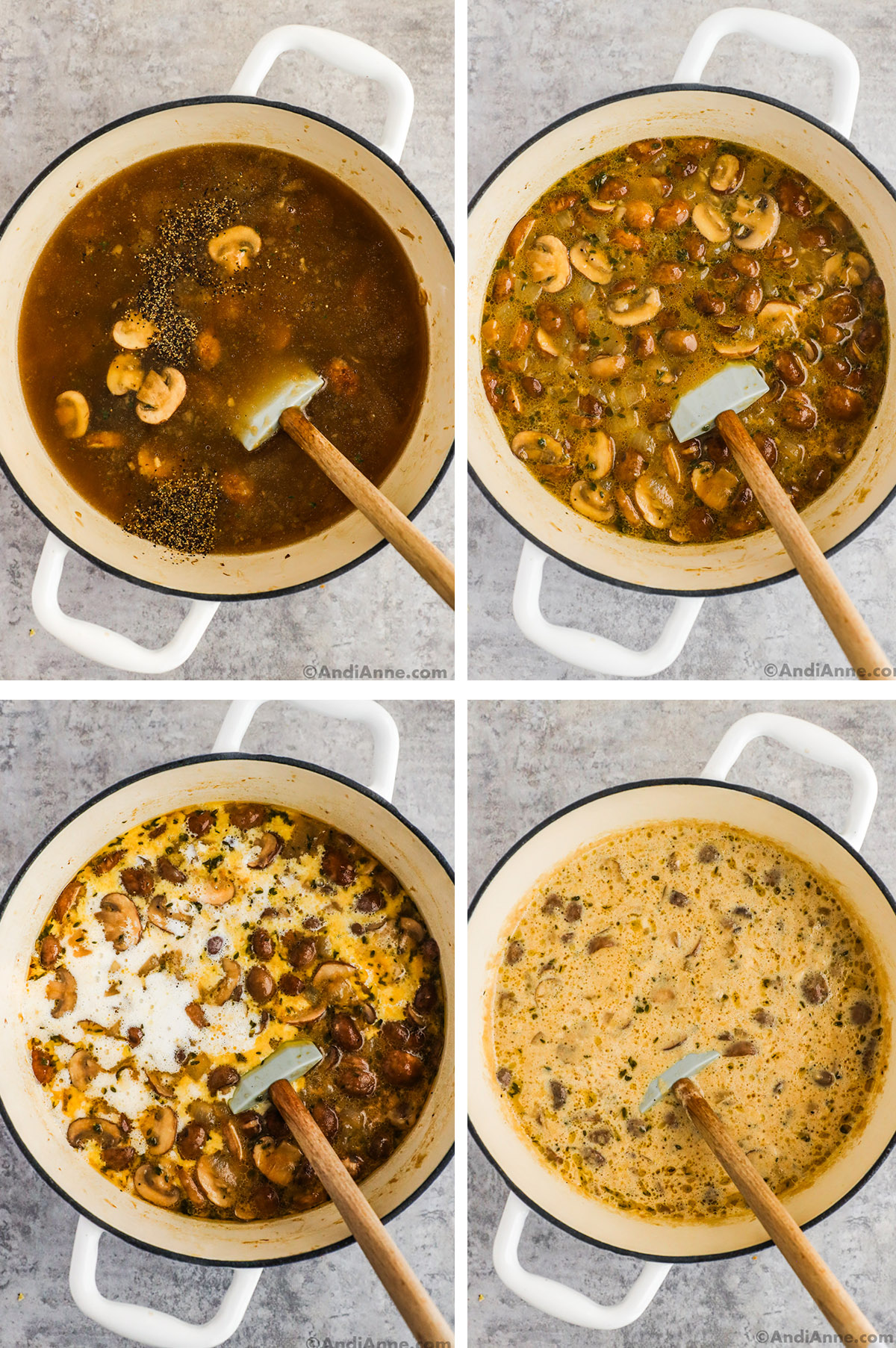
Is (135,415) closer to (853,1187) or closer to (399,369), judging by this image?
(399,369)

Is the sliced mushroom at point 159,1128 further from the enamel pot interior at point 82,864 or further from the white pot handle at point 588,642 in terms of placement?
the white pot handle at point 588,642

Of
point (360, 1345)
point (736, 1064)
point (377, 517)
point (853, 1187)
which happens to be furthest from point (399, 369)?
point (360, 1345)

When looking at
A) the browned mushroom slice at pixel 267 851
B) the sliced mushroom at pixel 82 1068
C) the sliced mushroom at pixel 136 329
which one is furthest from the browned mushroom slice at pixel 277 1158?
the sliced mushroom at pixel 136 329

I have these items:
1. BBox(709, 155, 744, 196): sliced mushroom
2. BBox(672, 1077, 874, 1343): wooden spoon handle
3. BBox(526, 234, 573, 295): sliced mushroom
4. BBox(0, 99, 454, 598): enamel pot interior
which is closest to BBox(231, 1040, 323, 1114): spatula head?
BBox(672, 1077, 874, 1343): wooden spoon handle

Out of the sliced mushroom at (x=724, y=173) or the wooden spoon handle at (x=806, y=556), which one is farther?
the sliced mushroom at (x=724, y=173)

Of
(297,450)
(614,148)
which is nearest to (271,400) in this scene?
(297,450)

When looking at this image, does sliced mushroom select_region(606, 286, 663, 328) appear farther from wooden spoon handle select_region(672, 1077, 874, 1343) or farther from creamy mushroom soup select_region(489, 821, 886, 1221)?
wooden spoon handle select_region(672, 1077, 874, 1343)

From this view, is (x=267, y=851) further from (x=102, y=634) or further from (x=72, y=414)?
(x=72, y=414)
